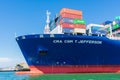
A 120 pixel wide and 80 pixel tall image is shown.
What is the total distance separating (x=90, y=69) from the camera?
34.7 metres

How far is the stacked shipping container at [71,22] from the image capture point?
1440 inches

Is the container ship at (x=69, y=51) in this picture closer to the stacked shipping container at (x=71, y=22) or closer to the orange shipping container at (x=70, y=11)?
the stacked shipping container at (x=71, y=22)

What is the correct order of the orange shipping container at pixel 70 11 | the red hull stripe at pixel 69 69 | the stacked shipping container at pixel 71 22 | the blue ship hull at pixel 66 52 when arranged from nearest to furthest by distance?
the blue ship hull at pixel 66 52 < the red hull stripe at pixel 69 69 < the stacked shipping container at pixel 71 22 < the orange shipping container at pixel 70 11

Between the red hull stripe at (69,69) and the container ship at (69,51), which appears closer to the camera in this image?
the container ship at (69,51)

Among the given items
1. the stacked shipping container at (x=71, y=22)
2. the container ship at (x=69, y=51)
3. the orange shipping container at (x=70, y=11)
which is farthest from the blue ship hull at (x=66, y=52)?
the orange shipping container at (x=70, y=11)

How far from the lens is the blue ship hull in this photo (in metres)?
33.5

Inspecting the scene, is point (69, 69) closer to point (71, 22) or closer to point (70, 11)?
point (71, 22)

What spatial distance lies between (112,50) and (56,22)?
445 inches

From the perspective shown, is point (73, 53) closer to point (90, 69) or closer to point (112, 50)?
point (90, 69)

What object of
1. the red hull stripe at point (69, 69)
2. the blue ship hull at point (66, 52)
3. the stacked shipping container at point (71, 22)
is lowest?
the red hull stripe at point (69, 69)

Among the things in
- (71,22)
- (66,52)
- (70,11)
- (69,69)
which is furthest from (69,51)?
(70,11)

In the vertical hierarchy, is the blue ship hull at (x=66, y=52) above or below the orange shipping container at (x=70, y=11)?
below

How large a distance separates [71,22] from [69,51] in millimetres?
5987

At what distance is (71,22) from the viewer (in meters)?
37.2
